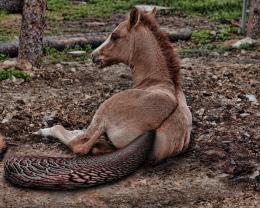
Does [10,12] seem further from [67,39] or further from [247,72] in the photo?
[247,72]

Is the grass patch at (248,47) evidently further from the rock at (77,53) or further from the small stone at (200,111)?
the small stone at (200,111)

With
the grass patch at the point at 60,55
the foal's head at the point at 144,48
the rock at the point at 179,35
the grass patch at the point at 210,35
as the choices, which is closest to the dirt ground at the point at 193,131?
the grass patch at the point at 60,55

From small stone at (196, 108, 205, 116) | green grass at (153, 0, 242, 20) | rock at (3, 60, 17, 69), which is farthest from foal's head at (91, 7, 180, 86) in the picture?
green grass at (153, 0, 242, 20)

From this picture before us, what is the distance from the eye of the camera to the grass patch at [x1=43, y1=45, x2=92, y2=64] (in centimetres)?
1234

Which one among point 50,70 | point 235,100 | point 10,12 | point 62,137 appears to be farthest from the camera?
point 10,12

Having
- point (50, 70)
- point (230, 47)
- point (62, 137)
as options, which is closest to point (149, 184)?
point (62, 137)

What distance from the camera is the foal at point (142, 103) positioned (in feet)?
22.8

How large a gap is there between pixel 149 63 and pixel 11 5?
12.2 m

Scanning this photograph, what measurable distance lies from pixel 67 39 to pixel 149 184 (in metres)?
7.64

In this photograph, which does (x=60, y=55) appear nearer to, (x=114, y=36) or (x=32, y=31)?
(x=32, y=31)

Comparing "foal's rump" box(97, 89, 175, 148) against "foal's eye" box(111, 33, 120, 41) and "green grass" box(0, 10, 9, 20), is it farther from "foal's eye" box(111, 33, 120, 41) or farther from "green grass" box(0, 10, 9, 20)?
"green grass" box(0, 10, 9, 20)

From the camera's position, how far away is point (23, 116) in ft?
28.4

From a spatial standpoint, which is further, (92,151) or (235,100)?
(235,100)

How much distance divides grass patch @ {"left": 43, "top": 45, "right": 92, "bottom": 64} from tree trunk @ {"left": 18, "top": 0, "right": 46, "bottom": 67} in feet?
2.82
